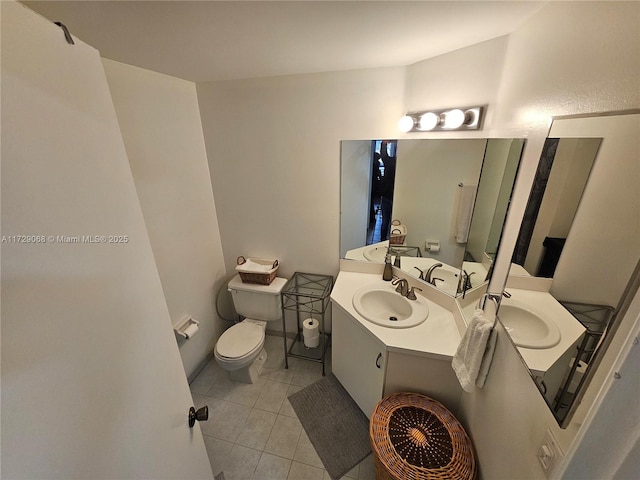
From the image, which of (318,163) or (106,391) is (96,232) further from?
(318,163)

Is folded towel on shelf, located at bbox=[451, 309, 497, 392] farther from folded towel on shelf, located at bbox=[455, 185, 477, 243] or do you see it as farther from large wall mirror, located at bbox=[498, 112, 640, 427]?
folded towel on shelf, located at bbox=[455, 185, 477, 243]

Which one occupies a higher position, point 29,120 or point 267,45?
point 267,45

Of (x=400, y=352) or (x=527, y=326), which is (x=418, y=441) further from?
(x=527, y=326)

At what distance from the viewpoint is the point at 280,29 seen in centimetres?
100

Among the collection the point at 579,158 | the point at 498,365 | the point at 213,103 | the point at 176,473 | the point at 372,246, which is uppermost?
the point at 213,103

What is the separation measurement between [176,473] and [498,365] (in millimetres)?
1230

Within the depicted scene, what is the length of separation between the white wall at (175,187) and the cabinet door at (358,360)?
1.14 meters

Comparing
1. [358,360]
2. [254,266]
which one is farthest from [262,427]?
[254,266]

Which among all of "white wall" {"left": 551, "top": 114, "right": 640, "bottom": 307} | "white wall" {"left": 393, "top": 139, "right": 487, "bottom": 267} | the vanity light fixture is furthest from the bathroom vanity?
the vanity light fixture

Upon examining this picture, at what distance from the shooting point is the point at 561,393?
646mm

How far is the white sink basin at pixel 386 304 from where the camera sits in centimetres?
156

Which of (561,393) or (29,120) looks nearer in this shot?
(29,120)

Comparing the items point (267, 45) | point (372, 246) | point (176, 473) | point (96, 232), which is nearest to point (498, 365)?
point (372, 246)

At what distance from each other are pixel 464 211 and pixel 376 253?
26.6 inches
